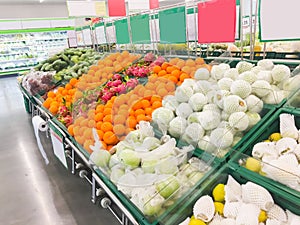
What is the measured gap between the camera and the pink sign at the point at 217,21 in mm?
2074

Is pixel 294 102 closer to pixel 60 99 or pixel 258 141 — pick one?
A: pixel 258 141

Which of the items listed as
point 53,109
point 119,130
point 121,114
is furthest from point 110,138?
point 53,109

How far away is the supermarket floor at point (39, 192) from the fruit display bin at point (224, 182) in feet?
4.32

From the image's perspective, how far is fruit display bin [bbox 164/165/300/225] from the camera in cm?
100

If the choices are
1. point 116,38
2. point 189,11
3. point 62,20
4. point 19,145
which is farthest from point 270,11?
point 62,20

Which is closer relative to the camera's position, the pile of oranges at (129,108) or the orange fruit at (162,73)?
the pile of oranges at (129,108)

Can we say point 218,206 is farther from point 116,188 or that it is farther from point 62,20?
point 62,20

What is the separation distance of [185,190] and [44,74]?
3567mm

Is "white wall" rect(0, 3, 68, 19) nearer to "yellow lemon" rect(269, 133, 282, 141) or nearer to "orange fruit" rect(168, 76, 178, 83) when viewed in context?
"orange fruit" rect(168, 76, 178, 83)

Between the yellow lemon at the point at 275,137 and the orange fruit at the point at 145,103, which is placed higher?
the orange fruit at the point at 145,103

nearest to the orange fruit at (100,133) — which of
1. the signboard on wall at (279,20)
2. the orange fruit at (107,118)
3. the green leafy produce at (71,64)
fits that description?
the orange fruit at (107,118)

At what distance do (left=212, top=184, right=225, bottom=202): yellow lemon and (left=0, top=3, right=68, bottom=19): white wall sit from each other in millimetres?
15215

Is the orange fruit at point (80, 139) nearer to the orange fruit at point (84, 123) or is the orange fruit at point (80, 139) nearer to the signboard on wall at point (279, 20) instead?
the orange fruit at point (84, 123)

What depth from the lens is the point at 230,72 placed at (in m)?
1.73
